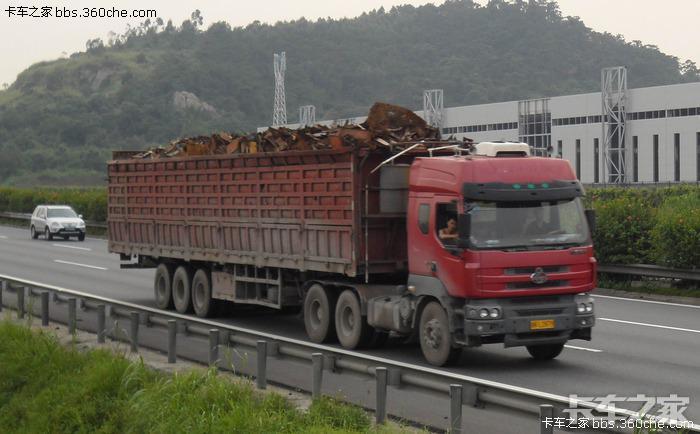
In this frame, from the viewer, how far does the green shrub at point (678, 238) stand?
25047mm

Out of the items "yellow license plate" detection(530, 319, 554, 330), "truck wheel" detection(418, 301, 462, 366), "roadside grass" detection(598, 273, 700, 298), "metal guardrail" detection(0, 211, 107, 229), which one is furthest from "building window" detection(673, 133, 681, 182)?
"yellow license plate" detection(530, 319, 554, 330)

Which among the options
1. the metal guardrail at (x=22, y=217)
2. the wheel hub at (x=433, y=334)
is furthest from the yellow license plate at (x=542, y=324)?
the metal guardrail at (x=22, y=217)

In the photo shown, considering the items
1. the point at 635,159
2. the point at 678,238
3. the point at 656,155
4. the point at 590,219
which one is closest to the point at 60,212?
the point at 678,238

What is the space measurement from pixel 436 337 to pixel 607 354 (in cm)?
291

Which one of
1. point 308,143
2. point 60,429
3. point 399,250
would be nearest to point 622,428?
point 60,429

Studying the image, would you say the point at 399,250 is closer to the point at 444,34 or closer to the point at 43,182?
the point at 43,182

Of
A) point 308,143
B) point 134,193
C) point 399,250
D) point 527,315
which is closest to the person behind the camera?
point 527,315

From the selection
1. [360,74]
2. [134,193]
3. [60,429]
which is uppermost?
[360,74]

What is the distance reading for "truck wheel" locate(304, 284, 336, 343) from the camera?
1694 centimetres

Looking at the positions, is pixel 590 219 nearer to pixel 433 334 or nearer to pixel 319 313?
pixel 433 334

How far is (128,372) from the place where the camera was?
1316 centimetres

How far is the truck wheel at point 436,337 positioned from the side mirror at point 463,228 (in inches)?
39.8

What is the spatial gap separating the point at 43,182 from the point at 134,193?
121 metres

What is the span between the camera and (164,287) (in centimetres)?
2247
